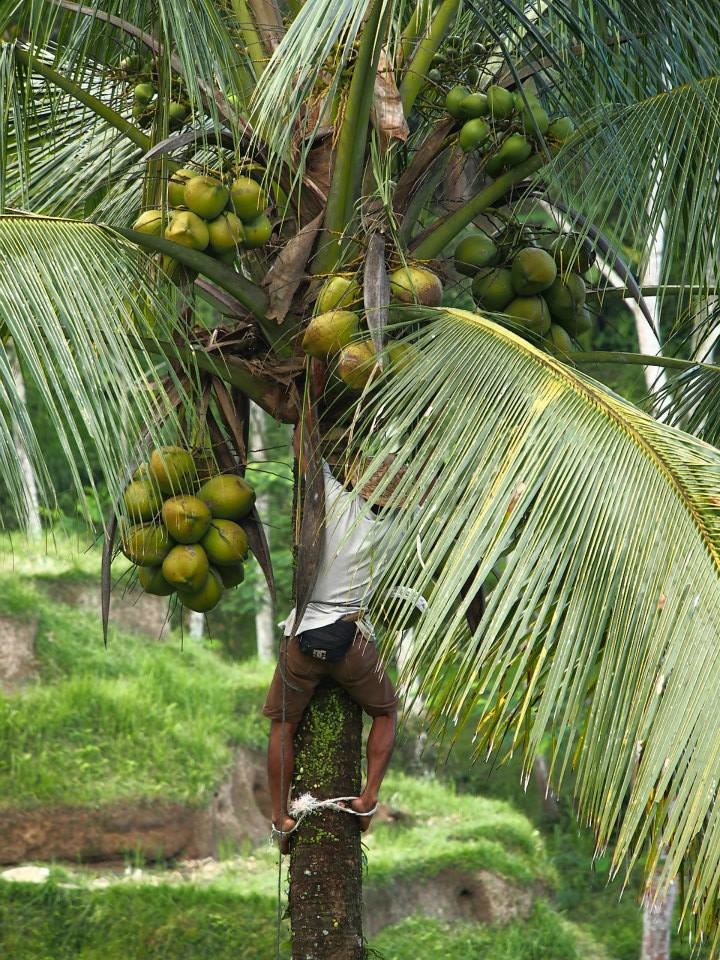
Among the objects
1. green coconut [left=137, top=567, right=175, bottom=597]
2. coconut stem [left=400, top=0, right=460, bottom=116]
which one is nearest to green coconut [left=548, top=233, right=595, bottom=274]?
coconut stem [left=400, top=0, right=460, bottom=116]

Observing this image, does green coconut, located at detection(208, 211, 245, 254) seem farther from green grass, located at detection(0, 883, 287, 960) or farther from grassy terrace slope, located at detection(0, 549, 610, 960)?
grassy terrace slope, located at detection(0, 549, 610, 960)

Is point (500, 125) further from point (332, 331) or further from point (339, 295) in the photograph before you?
point (332, 331)

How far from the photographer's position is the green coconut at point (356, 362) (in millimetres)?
2539

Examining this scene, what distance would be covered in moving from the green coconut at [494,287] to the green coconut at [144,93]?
1202 millimetres

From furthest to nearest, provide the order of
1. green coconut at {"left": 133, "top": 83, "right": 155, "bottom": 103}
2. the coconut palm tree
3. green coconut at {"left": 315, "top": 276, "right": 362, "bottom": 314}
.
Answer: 1. green coconut at {"left": 133, "top": 83, "right": 155, "bottom": 103}
2. green coconut at {"left": 315, "top": 276, "right": 362, "bottom": 314}
3. the coconut palm tree

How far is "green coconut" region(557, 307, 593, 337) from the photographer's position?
3.14 m

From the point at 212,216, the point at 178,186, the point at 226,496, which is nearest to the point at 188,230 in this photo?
the point at 212,216

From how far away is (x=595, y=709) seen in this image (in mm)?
1974

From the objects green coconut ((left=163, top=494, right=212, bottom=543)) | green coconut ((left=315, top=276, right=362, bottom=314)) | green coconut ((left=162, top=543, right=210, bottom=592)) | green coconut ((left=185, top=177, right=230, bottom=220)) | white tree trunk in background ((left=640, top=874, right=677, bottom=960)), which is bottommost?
white tree trunk in background ((left=640, top=874, right=677, bottom=960))

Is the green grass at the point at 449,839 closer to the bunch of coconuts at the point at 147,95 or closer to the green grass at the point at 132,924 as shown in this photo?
the green grass at the point at 132,924

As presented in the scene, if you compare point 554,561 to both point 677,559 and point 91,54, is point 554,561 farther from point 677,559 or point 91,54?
point 91,54

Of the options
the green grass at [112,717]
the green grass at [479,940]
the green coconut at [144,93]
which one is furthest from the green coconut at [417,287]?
the green grass at [112,717]

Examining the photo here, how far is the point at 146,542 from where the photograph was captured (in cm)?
274

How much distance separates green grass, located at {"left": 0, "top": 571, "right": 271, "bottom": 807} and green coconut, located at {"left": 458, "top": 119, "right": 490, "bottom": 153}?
18.7 ft
